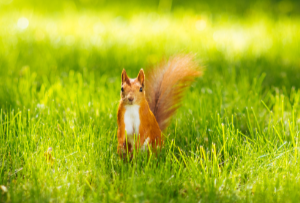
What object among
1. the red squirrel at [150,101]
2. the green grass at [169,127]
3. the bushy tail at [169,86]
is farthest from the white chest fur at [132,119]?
the bushy tail at [169,86]

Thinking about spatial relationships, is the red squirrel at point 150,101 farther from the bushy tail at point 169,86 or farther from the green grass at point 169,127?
the green grass at point 169,127

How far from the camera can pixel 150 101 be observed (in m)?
2.34

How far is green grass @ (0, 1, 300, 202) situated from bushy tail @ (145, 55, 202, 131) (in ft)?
0.49

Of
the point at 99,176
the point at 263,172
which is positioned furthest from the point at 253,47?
the point at 99,176

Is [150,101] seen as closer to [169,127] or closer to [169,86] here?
[169,86]

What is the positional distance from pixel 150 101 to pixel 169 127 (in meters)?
0.29

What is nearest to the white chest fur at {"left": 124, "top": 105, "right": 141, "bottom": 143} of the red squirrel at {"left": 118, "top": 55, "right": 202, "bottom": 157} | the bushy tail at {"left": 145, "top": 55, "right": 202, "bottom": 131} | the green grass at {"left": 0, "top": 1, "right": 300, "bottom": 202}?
the red squirrel at {"left": 118, "top": 55, "right": 202, "bottom": 157}

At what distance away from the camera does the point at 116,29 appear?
17.9 feet

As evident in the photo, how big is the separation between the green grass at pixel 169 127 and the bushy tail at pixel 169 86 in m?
0.15

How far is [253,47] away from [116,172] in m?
3.24

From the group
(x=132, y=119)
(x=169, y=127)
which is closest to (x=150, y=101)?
(x=169, y=127)

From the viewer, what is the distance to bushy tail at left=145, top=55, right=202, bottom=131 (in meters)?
2.30

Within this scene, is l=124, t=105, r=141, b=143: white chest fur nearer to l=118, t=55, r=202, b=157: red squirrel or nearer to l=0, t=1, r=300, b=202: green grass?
l=118, t=55, r=202, b=157: red squirrel

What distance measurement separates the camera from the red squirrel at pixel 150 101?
1.88 metres
